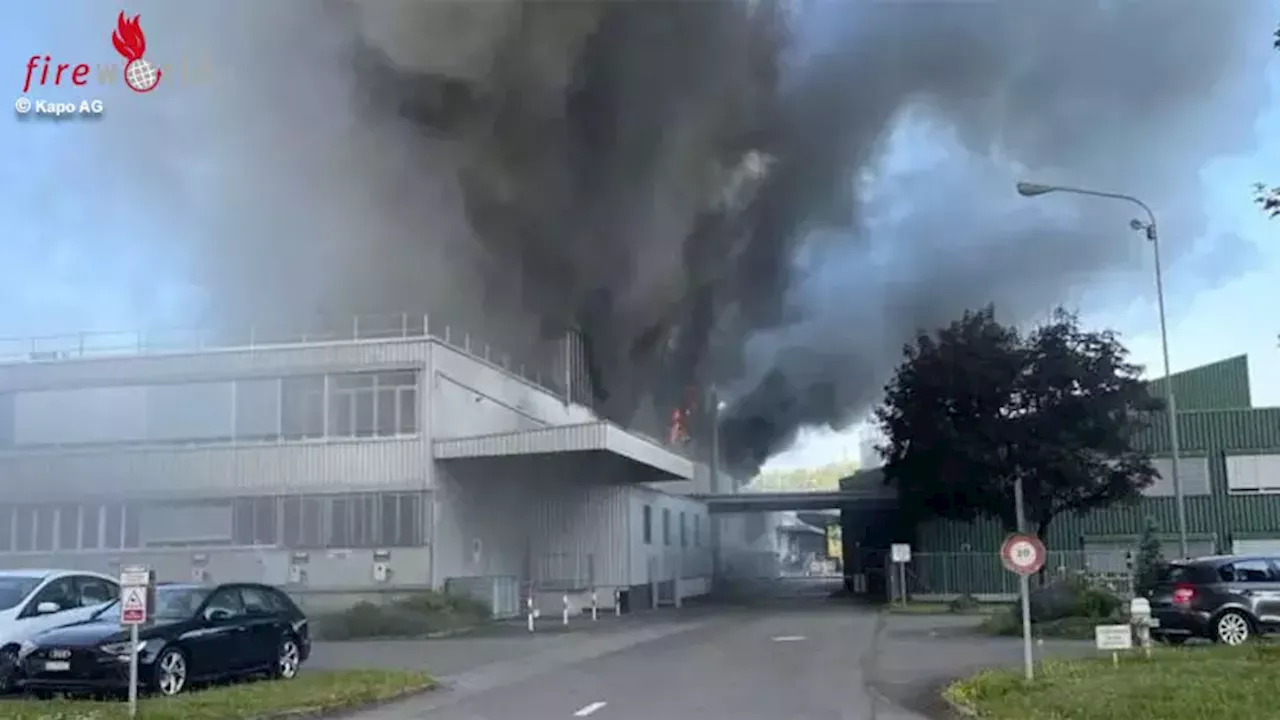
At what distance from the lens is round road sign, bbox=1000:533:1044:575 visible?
12914mm

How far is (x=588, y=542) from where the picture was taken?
40.3 metres

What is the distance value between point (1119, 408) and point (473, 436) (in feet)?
66.6

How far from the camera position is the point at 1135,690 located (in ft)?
38.5

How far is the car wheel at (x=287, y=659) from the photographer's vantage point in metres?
16.3

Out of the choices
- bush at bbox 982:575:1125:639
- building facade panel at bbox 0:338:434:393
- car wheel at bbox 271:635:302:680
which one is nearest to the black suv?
bush at bbox 982:575:1125:639

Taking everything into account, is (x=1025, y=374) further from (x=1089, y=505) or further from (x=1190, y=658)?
(x=1190, y=658)

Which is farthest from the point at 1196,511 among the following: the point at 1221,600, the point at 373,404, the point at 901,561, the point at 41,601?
the point at 41,601

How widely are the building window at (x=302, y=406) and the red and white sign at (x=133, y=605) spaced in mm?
23132

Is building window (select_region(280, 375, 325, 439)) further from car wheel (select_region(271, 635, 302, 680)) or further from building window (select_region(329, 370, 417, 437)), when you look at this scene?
Result: car wheel (select_region(271, 635, 302, 680))

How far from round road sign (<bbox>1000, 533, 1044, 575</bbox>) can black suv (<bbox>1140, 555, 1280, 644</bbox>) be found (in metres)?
7.64

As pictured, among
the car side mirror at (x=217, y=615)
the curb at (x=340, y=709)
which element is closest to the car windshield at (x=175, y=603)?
the car side mirror at (x=217, y=615)

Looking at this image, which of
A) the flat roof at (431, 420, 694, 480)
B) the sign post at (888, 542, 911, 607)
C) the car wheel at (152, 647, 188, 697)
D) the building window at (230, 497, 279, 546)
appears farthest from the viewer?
the sign post at (888, 542, 911, 607)

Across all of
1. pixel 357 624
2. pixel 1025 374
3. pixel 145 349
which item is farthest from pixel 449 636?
pixel 1025 374

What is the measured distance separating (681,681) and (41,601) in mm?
8844
